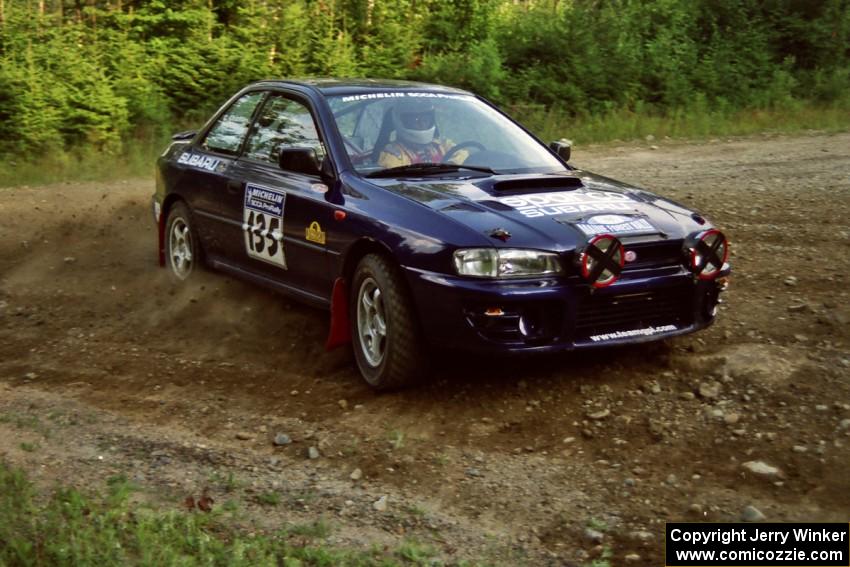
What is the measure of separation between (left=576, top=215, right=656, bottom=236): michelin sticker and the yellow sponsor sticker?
60.0 inches

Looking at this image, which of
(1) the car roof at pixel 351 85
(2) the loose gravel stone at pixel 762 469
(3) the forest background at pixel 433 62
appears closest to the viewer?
(2) the loose gravel stone at pixel 762 469

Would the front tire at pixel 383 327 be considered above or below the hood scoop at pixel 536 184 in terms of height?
below

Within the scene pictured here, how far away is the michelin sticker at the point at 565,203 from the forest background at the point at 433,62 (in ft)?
26.6

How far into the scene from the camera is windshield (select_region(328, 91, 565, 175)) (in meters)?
6.41

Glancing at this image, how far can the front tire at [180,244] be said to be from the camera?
7.85 meters

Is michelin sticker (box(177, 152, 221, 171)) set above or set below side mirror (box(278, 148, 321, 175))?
below

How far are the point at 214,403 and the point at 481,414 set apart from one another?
1.43 meters

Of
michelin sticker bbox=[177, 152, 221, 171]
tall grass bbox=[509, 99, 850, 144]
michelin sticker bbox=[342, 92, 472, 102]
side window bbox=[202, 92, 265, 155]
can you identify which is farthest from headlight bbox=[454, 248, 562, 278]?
tall grass bbox=[509, 99, 850, 144]

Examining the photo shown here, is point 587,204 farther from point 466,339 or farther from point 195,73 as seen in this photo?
point 195,73

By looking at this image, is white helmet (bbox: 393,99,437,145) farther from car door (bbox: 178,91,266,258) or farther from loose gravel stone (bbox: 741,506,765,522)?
loose gravel stone (bbox: 741,506,765,522)

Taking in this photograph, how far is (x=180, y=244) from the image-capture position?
8.12 meters

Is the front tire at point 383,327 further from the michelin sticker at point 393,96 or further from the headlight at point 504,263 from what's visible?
the michelin sticker at point 393,96

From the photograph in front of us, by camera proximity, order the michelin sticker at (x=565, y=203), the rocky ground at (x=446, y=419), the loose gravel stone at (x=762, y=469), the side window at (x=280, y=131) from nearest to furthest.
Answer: the rocky ground at (x=446, y=419) < the loose gravel stone at (x=762, y=469) < the michelin sticker at (x=565, y=203) < the side window at (x=280, y=131)

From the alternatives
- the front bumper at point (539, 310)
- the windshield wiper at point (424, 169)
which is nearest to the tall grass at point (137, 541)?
the front bumper at point (539, 310)
